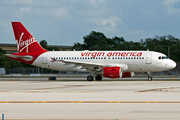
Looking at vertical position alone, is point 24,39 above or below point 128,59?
above

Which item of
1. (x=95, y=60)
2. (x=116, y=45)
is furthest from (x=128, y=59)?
(x=116, y=45)

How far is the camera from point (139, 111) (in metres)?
12.9

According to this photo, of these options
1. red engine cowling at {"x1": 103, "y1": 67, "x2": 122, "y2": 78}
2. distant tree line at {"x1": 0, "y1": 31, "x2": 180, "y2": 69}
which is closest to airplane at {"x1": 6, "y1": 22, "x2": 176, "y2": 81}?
red engine cowling at {"x1": 103, "y1": 67, "x2": 122, "y2": 78}

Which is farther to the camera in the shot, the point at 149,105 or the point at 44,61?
the point at 44,61

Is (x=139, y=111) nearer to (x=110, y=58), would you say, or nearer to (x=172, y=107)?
(x=172, y=107)

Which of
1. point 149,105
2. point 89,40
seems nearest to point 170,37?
point 89,40

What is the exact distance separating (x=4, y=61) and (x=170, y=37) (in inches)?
2422

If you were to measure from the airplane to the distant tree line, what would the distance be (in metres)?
45.7

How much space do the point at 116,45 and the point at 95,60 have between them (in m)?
60.4

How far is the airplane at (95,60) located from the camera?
4078cm

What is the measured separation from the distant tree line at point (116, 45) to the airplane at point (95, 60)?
45.7 metres

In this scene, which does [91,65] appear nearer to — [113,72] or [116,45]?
[113,72]

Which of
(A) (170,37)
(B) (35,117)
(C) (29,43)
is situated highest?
(A) (170,37)

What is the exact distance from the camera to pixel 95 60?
42.2 metres
